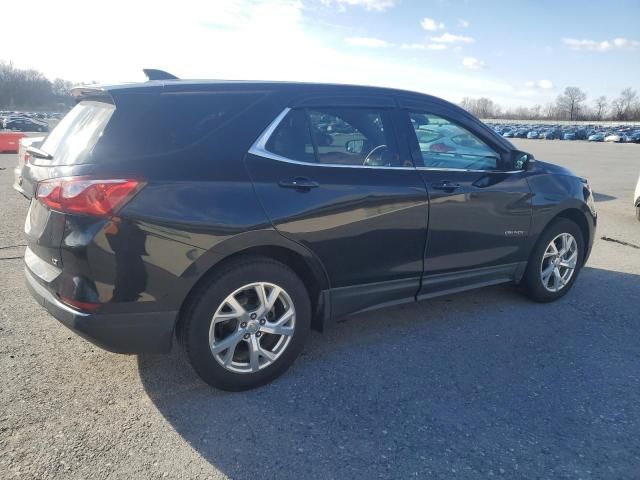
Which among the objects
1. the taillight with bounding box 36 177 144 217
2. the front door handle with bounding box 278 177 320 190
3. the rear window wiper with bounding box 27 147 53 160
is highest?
the rear window wiper with bounding box 27 147 53 160

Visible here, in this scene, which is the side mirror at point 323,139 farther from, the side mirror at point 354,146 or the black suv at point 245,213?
the side mirror at point 354,146

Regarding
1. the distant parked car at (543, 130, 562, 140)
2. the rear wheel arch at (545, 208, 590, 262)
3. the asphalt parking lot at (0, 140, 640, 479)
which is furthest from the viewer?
the distant parked car at (543, 130, 562, 140)

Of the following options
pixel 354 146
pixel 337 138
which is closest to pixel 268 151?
pixel 337 138

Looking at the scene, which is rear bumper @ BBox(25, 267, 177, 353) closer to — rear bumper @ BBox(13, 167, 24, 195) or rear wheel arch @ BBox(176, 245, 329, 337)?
rear wheel arch @ BBox(176, 245, 329, 337)

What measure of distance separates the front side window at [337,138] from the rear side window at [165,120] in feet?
1.00

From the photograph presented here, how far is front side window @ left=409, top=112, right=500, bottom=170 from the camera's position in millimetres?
3699

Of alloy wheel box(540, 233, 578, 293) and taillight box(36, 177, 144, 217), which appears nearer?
taillight box(36, 177, 144, 217)

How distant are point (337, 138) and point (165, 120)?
1107 millimetres

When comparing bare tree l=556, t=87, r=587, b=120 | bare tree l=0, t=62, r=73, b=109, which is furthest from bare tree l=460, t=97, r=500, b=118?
bare tree l=0, t=62, r=73, b=109

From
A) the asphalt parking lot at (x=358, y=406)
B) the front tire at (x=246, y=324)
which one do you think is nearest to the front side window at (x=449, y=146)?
the asphalt parking lot at (x=358, y=406)

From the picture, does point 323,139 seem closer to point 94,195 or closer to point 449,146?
point 449,146

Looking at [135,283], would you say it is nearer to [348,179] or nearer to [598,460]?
[348,179]

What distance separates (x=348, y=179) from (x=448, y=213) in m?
0.94

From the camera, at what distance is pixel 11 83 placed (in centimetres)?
10356
